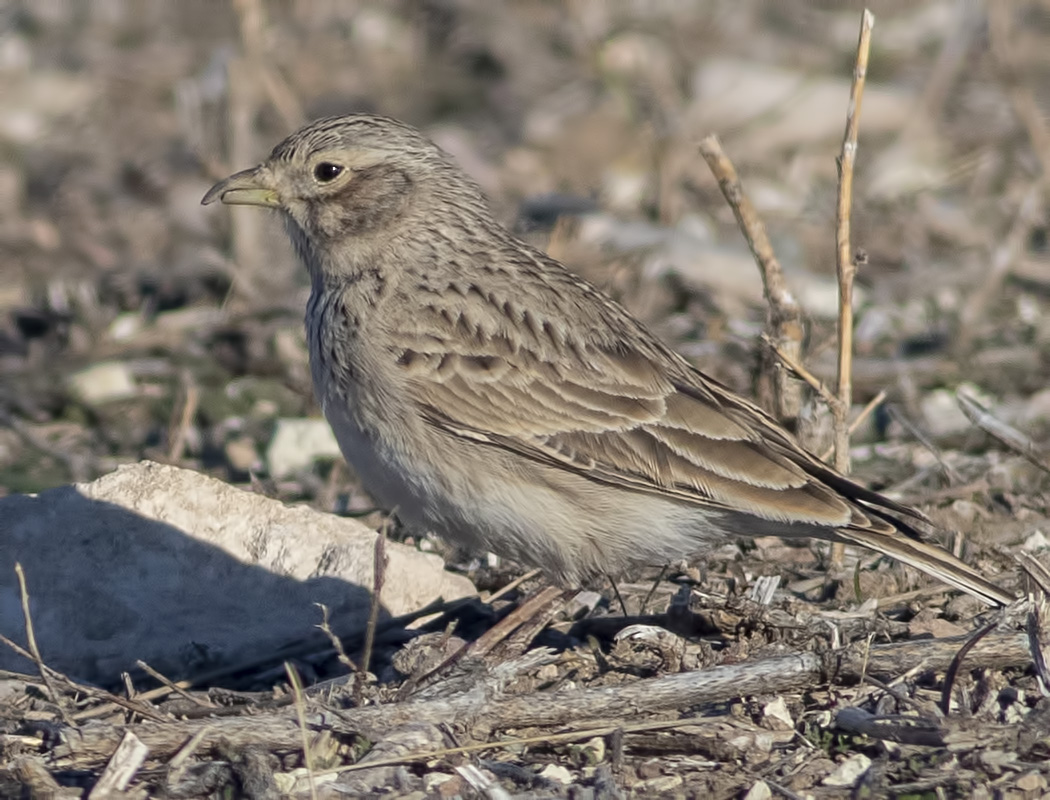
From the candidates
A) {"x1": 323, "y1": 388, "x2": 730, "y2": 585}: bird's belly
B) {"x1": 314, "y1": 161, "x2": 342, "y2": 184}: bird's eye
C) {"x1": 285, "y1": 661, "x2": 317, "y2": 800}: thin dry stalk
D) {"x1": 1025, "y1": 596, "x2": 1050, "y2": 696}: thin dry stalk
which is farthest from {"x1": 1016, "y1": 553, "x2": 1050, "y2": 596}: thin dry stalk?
{"x1": 314, "y1": 161, "x2": 342, "y2": 184}: bird's eye

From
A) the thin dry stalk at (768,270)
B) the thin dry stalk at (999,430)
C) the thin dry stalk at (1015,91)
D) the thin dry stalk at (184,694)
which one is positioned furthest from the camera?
the thin dry stalk at (1015,91)

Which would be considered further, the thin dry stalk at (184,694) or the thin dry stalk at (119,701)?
the thin dry stalk at (184,694)

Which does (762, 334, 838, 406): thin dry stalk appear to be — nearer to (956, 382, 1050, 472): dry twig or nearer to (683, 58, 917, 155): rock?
(956, 382, 1050, 472): dry twig

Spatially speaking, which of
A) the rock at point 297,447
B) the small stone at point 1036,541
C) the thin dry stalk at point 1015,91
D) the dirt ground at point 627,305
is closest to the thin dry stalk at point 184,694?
the dirt ground at point 627,305

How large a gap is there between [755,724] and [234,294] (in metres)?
5.54

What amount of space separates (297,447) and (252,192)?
6.31ft

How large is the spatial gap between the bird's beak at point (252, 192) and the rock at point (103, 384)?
2.65 meters

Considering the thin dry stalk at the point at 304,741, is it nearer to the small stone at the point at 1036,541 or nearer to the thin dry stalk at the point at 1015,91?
the small stone at the point at 1036,541

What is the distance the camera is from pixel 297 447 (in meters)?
8.10

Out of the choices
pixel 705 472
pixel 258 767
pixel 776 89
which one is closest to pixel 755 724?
pixel 705 472

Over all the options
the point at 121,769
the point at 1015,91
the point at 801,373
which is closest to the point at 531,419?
the point at 801,373

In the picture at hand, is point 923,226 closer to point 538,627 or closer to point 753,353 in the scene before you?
point 753,353

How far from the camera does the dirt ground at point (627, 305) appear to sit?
498cm

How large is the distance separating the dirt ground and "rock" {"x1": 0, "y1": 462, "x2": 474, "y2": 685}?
21 cm
